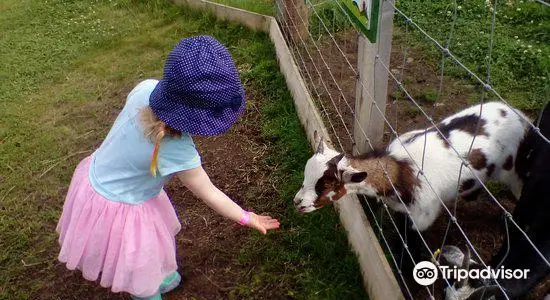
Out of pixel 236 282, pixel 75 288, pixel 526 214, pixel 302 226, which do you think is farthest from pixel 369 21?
pixel 75 288

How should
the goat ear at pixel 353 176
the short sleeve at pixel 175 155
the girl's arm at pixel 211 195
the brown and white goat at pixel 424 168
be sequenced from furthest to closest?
1. the brown and white goat at pixel 424 168
2. the goat ear at pixel 353 176
3. the girl's arm at pixel 211 195
4. the short sleeve at pixel 175 155

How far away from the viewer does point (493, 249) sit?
303 centimetres

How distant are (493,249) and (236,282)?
1.57 metres

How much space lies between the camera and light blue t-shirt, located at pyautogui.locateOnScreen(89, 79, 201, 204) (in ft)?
7.40

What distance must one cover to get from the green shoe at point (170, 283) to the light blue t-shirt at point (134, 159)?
0.63 metres

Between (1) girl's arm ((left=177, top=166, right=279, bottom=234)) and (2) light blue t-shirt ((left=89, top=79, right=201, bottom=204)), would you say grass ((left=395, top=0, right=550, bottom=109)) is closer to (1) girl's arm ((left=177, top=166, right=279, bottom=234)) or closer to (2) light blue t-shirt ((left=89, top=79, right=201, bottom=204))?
(1) girl's arm ((left=177, top=166, right=279, bottom=234))

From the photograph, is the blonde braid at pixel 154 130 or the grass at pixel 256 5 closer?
the blonde braid at pixel 154 130

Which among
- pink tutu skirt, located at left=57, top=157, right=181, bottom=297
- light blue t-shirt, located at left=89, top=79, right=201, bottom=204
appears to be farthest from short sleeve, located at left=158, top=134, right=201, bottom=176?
pink tutu skirt, located at left=57, top=157, right=181, bottom=297

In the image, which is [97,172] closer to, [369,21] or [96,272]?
[96,272]

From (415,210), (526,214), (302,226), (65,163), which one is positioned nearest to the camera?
(526,214)

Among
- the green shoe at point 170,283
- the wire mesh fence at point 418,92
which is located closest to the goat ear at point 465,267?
the wire mesh fence at point 418,92

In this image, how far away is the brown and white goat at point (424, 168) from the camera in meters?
2.91

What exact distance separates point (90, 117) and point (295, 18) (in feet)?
7.41

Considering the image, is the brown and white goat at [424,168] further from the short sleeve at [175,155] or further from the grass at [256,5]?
the grass at [256,5]
